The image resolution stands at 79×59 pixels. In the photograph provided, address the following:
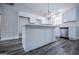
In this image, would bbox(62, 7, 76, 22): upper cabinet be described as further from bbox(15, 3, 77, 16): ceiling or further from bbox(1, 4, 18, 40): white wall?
bbox(1, 4, 18, 40): white wall

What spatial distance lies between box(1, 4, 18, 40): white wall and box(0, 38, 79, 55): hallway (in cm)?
13

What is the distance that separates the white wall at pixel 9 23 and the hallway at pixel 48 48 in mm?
134

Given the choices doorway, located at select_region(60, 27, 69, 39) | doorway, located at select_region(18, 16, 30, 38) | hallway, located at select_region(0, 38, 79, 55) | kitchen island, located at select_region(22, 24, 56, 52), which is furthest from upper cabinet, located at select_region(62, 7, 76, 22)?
doorway, located at select_region(18, 16, 30, 38)

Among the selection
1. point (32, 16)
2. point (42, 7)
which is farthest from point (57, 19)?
point (32, 16)

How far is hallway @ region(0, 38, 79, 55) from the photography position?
169 cm

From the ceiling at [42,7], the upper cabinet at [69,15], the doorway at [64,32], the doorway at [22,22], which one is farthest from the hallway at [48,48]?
the ceiling at [42,7]

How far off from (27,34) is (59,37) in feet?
2.18

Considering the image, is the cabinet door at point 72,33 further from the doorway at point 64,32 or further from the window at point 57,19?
the window at point 57,19

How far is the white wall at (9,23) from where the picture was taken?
167cm

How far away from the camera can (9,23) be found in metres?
1.72

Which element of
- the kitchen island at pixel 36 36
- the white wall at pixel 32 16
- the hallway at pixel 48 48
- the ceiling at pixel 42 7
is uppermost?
the ceiling at pixel 42 7

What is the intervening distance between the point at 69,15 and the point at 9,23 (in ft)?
3.96

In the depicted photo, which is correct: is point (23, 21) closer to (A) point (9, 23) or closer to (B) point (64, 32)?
(A) point (9, 23)
